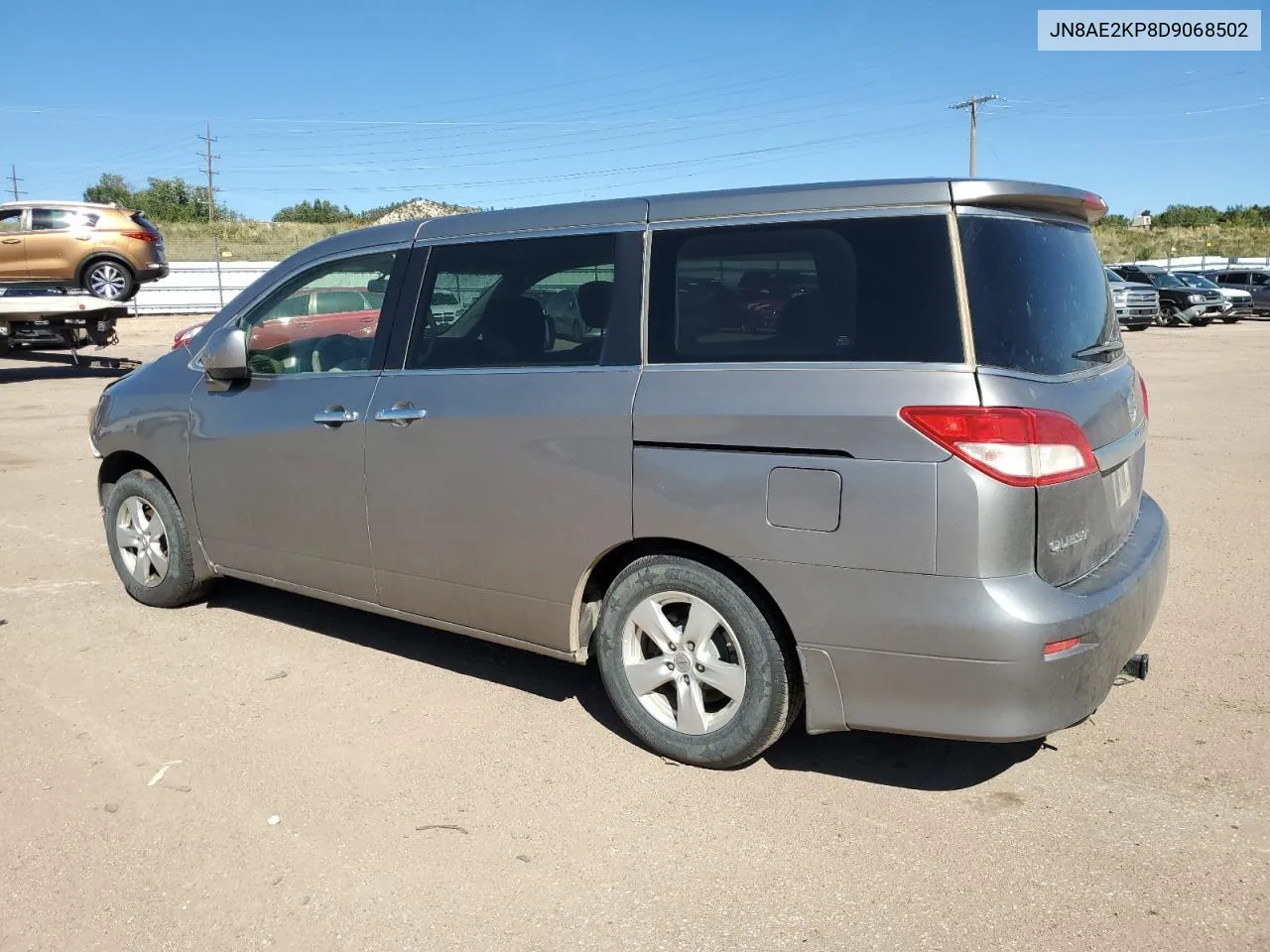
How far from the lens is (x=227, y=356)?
4609 millimetres

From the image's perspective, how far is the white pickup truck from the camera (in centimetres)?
1778

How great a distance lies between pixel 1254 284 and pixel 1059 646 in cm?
3849

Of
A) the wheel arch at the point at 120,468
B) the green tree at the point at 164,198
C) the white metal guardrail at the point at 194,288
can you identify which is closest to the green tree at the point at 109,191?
the green tree at the point at 164,198

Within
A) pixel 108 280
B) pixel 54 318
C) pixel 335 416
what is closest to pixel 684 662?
pixel 335 416

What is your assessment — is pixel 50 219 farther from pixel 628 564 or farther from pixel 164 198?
pixel 164 198

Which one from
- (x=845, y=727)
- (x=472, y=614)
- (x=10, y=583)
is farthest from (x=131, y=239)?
(x=845, y=727)

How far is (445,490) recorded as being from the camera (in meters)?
3.98

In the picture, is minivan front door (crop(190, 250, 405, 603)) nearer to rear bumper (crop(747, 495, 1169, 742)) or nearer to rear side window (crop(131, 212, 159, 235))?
rear bumper (crop(747, 495, 1169, 742))

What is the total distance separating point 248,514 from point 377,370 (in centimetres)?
103

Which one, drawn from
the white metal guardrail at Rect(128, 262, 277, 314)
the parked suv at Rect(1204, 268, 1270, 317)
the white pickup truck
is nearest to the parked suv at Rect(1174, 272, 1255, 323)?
the parked suv at Rect(1204, 268, 1270, 317)

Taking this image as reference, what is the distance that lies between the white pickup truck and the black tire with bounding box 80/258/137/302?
143cm

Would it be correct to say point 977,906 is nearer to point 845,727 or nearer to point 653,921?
point 845,727

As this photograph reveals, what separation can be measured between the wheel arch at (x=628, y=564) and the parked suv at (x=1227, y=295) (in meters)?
33.5

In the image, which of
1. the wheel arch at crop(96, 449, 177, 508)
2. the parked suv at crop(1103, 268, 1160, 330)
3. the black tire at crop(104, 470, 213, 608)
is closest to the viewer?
the black tire at crop(104, 470, 213, 608)
